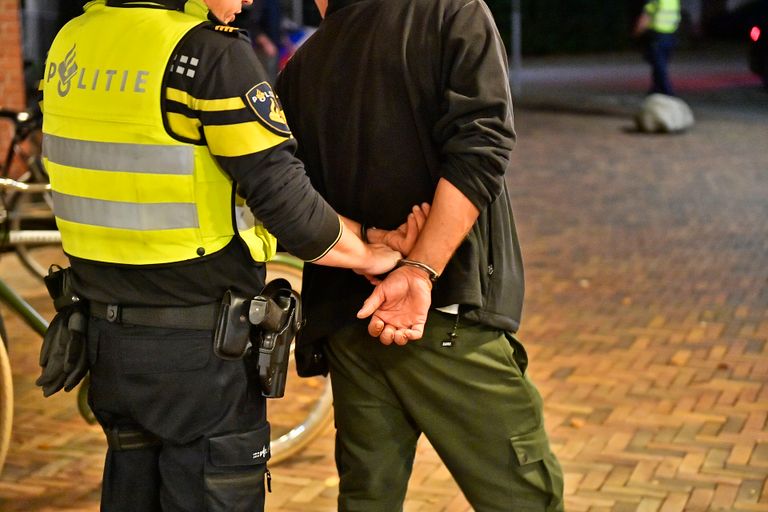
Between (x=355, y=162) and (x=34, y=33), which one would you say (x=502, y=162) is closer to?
(x=355, y=162)

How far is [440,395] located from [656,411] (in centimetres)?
259

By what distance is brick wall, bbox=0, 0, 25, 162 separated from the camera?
10.7 metres

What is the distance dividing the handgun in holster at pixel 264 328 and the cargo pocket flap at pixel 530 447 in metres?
0.53

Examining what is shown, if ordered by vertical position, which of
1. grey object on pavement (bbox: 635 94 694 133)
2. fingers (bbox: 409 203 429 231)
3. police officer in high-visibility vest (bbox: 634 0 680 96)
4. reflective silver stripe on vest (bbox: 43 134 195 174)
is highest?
reflective silver stripe on vest (bbox: 43 134 195 174)

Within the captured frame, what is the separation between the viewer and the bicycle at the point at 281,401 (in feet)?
13.0

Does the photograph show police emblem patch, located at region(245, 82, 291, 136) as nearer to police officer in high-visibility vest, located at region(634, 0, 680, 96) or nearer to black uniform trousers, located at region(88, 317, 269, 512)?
black uniform trousers, located at region(88, 317, 269, 512)

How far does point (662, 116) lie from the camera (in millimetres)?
13773

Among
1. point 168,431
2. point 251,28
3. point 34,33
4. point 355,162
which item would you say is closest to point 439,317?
point 355,162

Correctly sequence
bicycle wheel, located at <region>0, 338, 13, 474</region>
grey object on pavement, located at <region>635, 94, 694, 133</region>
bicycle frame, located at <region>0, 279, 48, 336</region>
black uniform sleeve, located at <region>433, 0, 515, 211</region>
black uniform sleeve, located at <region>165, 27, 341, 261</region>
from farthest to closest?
grey object on pavement, located at <region>635, 94, 694, 133</region>, bicycle frame, located at <region>0, 279, 48, 336</region>, bicycle wheel, located at <region>0, 338, 13, 474</region>, black uniform sleeve, located at <region>433, 0, 515, 211</region>, black uniform sleeve, located at <region>165, 27, 341, 261</region>

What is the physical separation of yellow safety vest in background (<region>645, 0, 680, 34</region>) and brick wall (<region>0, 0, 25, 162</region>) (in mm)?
7851

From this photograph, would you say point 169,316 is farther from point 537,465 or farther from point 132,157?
point 537,465

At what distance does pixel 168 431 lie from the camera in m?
2.58

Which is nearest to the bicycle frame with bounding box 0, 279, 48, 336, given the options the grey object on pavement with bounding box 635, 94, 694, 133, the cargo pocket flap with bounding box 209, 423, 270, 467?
the cargo pocket flap with bounding box 209, 423, 270, 467

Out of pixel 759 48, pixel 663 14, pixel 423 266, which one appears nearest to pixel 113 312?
pixel 423 266
